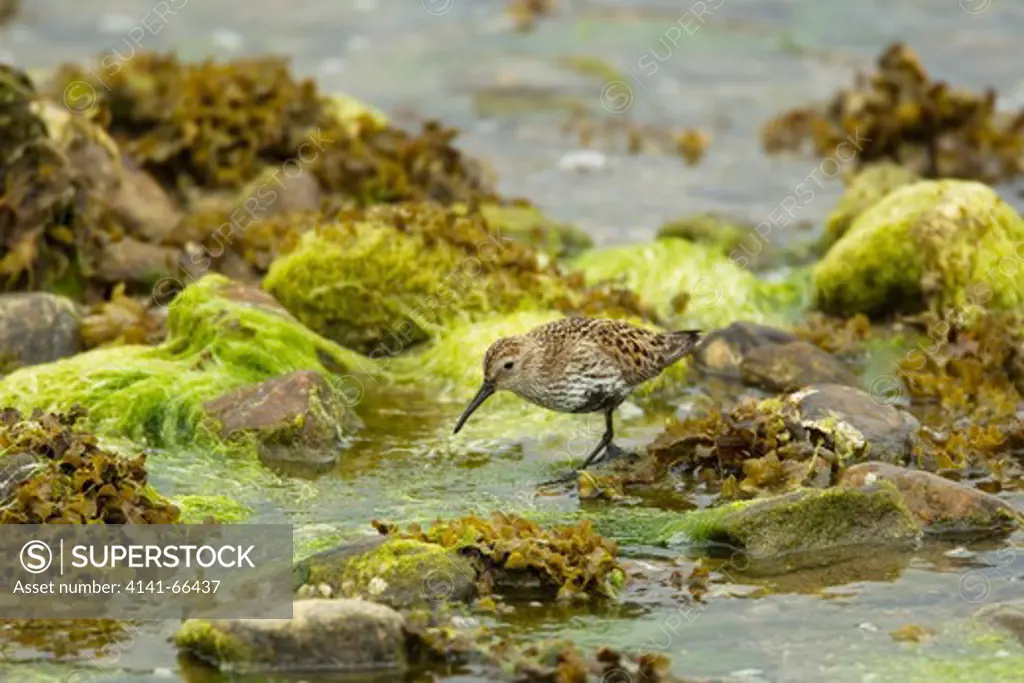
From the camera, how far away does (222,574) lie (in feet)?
27.2

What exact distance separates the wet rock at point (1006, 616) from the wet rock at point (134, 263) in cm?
769

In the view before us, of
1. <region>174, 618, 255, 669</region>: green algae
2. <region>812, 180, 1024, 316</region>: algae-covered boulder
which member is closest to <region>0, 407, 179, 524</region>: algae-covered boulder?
<region>174, 618, 255, 669</region>: green algae

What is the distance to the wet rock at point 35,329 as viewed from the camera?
39.0 ft

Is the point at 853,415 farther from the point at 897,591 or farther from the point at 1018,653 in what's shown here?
the point at 1018,653

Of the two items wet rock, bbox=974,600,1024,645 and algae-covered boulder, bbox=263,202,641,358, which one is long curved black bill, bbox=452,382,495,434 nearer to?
algae-covered boulder, bbox=263,202,641,358

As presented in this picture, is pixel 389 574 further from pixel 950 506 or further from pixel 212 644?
pixel 950 506

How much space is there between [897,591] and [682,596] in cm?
94

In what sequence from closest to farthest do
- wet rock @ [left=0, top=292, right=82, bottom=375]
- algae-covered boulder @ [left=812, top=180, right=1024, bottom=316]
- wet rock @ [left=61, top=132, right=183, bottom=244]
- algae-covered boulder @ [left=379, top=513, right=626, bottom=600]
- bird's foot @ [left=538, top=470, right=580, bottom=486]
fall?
1. algae-covered boulder @ [left=379, top=513, right=626, bottom=600]
2. bird's foot @ [left=538, top=470, right=580, bottom=486]
3. wet rock @ [left=0, top=292, right=82, bottom=375]
4. algae-covered boulder @ [left=812, top=180, right=1024, bottom=316]
5. wet rock @ [left=61, top=132, right=183, bottom=244]

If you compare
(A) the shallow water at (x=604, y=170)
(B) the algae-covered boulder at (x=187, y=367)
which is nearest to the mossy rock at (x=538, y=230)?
(A) the shallow water at (x=604, y=170)

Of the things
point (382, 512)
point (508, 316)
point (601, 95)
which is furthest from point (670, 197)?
point (382, 512)

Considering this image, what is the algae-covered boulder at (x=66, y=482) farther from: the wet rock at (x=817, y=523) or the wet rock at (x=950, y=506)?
the wet rock at (x=950, y=506)

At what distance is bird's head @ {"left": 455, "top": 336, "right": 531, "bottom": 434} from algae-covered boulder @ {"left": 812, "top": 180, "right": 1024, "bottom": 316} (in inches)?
168

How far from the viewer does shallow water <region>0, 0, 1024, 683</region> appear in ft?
25.3

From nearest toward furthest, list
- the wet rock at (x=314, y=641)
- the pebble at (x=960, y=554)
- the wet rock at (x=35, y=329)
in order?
the wet rock at (x=314, y=641) → the pebble at (x=960, y=554) → the wet rock at (x=35, y=329)
